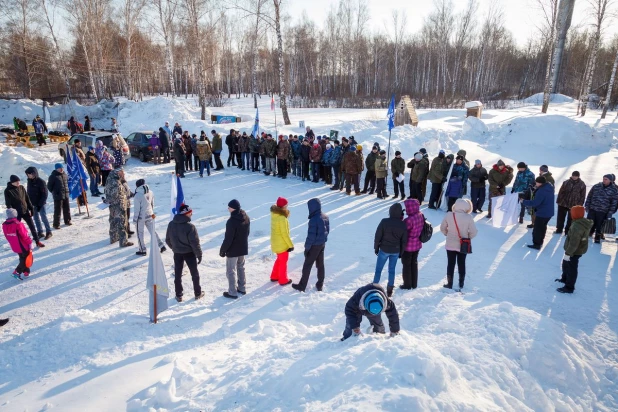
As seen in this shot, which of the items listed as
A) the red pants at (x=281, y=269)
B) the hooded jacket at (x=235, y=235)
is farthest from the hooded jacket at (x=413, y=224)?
the hooded jacket at (x=235, y=235)

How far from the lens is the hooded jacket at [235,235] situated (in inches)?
236

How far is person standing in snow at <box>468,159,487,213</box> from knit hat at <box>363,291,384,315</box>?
25.2ft

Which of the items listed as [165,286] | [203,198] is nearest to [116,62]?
[203,198]

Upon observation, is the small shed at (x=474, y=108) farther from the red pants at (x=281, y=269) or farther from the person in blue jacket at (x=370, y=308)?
the person in blue jacket at (x=370, y=308)

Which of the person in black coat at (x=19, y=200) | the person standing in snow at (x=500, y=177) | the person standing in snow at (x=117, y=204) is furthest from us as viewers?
the person standing in snow at (x=500, y=177)

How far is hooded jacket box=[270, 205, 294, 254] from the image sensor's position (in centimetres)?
647

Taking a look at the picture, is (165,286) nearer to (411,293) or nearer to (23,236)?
(23,236)

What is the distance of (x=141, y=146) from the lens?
17.1m

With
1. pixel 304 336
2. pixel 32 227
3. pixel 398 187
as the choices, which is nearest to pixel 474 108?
pixel 398 187

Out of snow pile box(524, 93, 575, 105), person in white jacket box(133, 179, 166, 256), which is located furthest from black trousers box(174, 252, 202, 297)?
snow pile box(524, 93, 575, 105)

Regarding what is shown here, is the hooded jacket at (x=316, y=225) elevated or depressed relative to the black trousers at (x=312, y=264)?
elevated

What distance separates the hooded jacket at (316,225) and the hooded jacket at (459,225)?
211 centimetres

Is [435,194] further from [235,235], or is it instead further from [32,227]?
[32,227]

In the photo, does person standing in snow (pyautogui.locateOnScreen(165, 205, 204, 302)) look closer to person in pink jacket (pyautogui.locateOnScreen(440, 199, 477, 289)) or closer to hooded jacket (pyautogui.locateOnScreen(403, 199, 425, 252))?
hooded jacket (pyautogui.locateOnScreen(403, 199, 425, 252))
